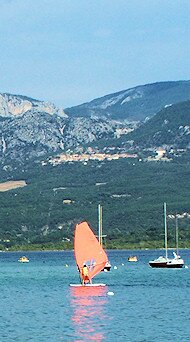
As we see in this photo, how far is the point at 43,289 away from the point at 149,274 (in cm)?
2912

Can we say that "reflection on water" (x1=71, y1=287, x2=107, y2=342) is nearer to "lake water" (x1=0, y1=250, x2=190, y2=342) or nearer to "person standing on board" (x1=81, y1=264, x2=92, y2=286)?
"lake water" (x1=0, y1=250, x2=190, y2=342)

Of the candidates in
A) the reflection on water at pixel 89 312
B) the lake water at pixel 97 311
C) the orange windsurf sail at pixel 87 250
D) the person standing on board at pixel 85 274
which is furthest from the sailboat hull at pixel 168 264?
the reflection on water at pixel 89 312

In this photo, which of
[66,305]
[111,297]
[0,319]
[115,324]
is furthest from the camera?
[111,297]

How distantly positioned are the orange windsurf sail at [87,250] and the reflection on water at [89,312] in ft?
6.32

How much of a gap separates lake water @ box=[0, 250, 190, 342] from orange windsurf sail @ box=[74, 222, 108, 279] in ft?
7.09

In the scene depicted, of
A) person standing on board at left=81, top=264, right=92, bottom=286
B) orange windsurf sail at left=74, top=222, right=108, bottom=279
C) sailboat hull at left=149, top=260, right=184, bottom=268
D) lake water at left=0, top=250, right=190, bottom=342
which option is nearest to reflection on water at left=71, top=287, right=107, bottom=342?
lake water at left=0, top=250, right=190, bottom=342

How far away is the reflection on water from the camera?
54719 millimetres

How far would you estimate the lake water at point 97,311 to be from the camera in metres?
54.8

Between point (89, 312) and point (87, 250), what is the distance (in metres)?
21.5

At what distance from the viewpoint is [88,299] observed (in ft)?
249

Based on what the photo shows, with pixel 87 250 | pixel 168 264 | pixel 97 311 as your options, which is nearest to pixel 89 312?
pixel 97 311

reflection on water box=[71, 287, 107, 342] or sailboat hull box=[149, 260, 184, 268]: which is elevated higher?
sailboat hull box=[149, 260, 184, 268]

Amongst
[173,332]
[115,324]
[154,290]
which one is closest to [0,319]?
[115,324]

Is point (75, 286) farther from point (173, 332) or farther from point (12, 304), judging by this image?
point (173, 332)
